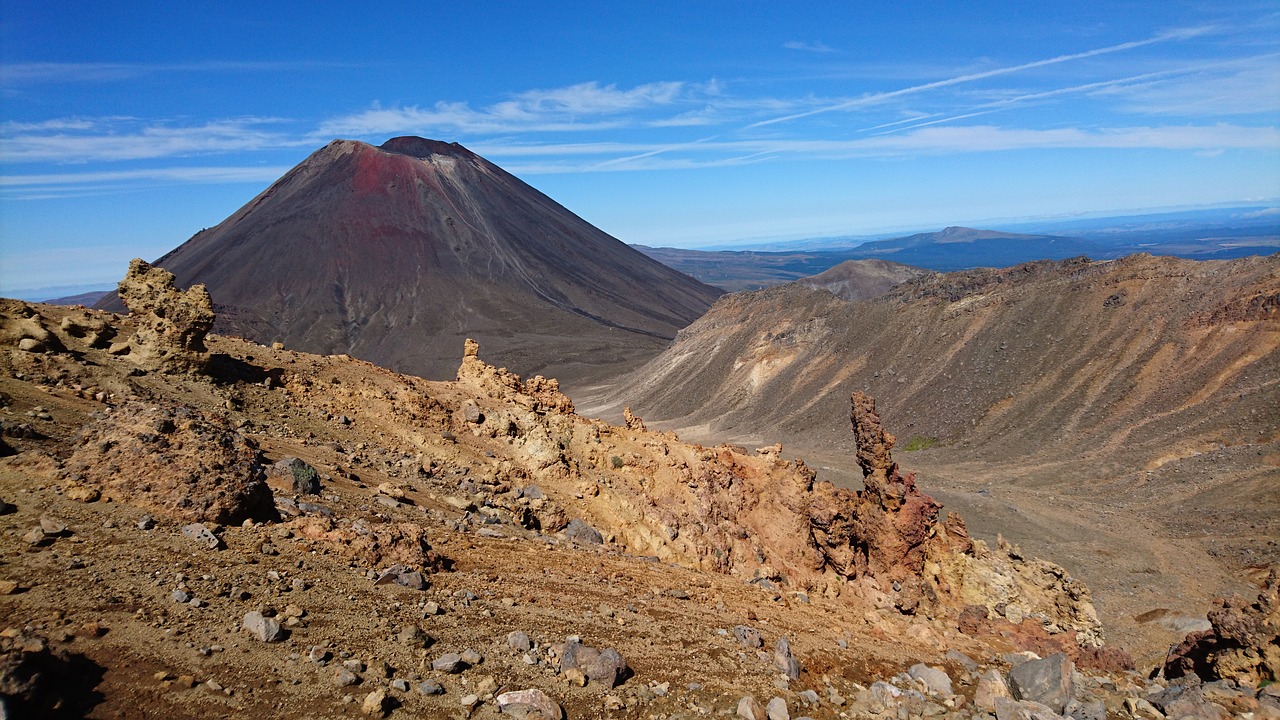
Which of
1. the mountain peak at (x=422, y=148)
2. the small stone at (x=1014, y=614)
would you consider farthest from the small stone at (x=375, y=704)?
the mountain peak at (x=422, y=148)

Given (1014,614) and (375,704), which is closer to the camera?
(375,704)

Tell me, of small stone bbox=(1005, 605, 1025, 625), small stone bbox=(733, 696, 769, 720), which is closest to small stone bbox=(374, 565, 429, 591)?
small stone bbox=(733, 696, 769, 720)

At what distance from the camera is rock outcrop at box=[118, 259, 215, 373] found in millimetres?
10445

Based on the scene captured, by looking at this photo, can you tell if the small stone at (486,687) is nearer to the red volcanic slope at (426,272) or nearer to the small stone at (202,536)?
the small stone at (202,536)

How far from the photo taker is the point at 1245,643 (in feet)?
28.2

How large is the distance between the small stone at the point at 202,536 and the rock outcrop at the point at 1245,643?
1100 centimetres

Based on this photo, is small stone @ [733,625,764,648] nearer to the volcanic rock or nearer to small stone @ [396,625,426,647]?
the volcanic rock

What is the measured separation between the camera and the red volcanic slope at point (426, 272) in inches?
3398

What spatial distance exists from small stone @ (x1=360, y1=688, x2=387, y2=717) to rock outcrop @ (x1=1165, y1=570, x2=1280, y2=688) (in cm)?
951

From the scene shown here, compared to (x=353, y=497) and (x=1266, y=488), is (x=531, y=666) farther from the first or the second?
(x=1266, y=488)

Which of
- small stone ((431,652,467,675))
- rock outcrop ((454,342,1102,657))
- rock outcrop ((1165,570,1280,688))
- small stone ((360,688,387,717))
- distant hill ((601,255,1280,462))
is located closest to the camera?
small stone ((360,688,387,717))

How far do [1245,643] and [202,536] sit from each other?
11535 mm

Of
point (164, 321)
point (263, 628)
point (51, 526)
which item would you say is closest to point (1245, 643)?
point (263, 628)

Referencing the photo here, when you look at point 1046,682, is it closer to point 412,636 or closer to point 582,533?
point 582,533
